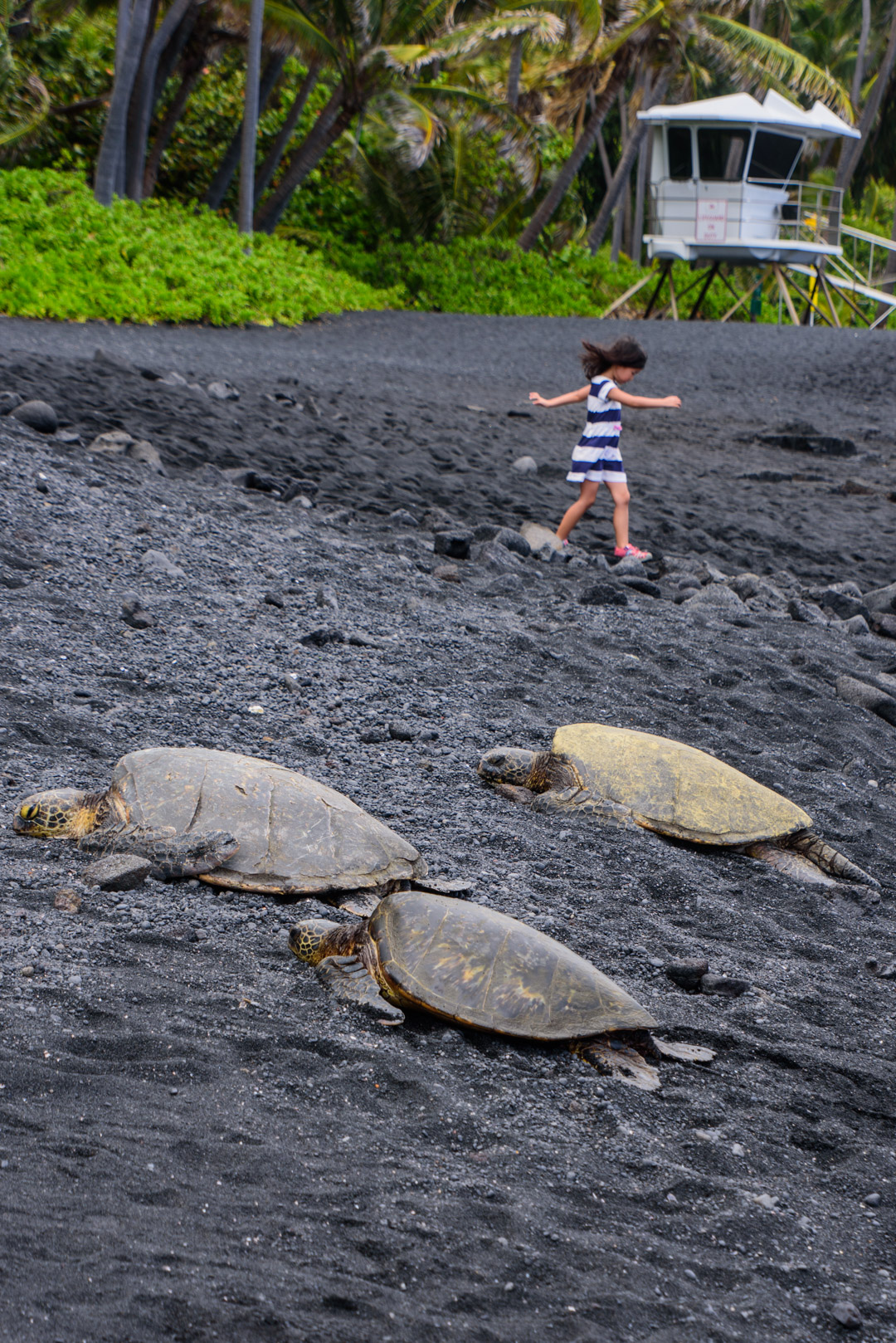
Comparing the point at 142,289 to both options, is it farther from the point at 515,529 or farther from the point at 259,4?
the point at 515,529

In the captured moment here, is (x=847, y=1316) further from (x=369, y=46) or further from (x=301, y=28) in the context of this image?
(x=369, y=46)

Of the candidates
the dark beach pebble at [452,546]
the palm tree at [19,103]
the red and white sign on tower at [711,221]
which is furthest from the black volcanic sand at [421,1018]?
the red and white sign on tower at [711,221]

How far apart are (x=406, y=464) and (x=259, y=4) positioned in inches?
361

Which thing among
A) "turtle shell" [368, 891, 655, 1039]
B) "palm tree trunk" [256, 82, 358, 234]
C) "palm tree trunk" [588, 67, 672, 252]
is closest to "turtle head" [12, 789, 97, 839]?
"turtle shell" [368, 891, 655, 1039]

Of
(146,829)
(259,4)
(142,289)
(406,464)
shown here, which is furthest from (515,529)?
(259,4)

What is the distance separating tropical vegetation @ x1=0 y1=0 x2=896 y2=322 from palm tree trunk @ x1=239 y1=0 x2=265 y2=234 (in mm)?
53

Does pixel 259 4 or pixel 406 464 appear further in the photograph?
pixel 259 4

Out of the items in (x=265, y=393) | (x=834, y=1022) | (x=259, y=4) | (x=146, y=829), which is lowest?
(x=834, y=1022)

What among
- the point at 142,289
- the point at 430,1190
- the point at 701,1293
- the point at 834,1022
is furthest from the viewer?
the point at 142,289

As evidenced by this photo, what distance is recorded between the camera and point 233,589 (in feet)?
15.7

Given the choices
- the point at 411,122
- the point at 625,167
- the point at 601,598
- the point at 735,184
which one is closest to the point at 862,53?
the point at 625,167

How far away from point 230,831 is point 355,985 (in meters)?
0.56

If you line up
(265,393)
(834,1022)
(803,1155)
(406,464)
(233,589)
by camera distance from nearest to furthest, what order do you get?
(803,1155)
(834,1022)
(233,589)
(406,464)
(265,393)

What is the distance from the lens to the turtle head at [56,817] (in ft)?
8.75
